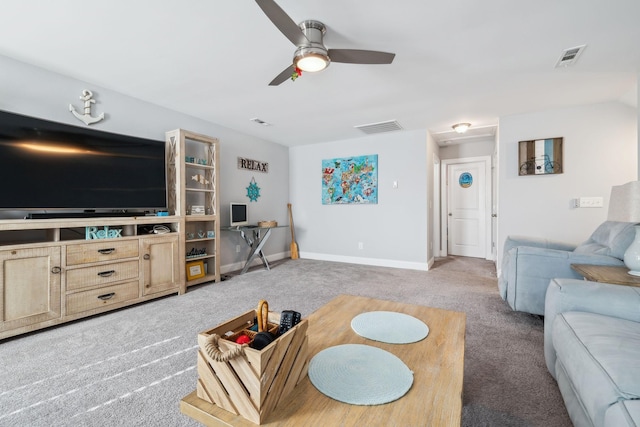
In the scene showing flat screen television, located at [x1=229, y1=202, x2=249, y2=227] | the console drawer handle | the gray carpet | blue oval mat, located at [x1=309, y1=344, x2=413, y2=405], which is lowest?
the gray carpet

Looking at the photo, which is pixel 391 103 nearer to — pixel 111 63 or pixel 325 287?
pixel 325 287

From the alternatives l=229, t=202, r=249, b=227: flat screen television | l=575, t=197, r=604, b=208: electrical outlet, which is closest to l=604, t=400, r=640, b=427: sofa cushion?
l=575, t=197, r=604, b=208: electrical outlet

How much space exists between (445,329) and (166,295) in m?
2.98

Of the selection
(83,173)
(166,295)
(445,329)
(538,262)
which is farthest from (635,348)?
(83,173)

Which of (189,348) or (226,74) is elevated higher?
(226,74)

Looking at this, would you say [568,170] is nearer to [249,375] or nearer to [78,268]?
[249,375]

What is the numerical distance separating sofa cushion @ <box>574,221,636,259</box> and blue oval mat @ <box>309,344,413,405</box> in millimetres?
2256

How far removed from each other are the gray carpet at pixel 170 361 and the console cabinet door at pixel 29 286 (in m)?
0.15

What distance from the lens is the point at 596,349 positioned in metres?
1.05

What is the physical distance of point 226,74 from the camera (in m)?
2.59

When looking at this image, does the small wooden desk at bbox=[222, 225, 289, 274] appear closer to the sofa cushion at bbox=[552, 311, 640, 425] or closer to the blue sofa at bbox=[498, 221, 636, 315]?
the blue sofa at bbox=[498, 221, 636, 315]

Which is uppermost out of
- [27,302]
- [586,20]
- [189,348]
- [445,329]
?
[586,20]

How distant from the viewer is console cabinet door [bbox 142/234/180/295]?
9.39ft

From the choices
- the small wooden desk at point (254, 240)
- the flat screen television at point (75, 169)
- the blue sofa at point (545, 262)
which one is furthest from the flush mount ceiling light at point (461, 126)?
the flat screen television at point (75, 169)
